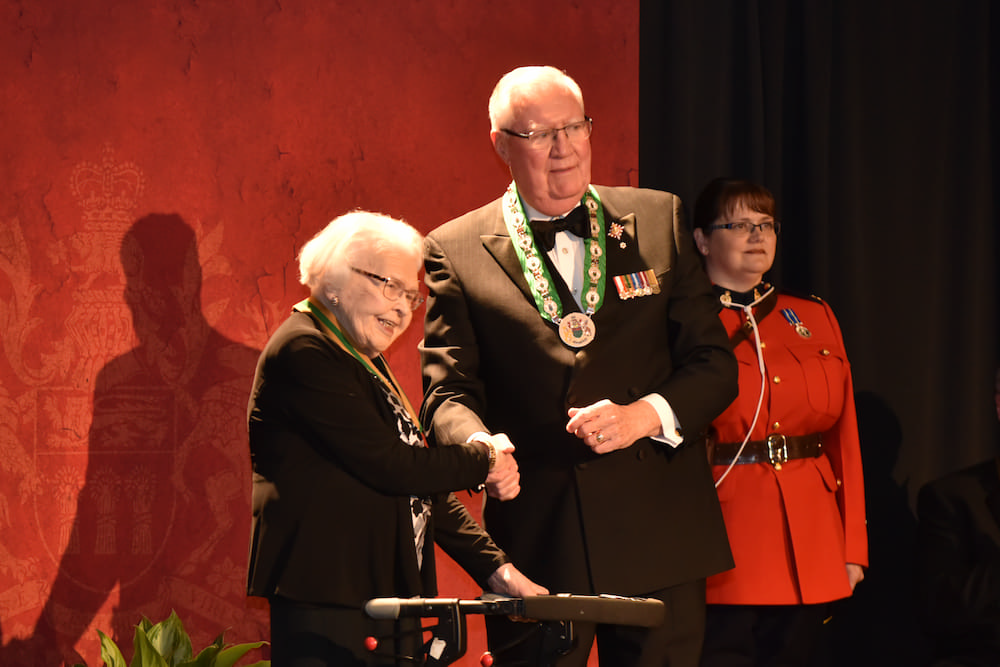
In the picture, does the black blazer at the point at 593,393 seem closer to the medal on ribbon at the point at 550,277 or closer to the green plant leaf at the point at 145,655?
the medal on ribbon at the point at 550,277

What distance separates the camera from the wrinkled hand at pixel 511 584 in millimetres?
2104

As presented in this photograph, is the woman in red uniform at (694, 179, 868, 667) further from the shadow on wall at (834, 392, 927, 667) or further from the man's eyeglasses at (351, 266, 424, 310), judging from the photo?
the man's eyeglasses at (351, 266, 424, 310)

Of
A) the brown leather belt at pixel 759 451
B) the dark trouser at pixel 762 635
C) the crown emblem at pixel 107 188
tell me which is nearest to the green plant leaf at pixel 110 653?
the crown emblem at pixel 107 188

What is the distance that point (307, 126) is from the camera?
3420mm

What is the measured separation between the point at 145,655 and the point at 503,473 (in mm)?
1543

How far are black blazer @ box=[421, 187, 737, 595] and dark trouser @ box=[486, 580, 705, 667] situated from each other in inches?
2.4

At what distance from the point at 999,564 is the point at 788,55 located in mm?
1755

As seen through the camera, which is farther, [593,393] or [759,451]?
[759,451]

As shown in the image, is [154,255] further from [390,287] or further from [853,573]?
[853,573]

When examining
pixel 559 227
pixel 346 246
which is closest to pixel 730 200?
pixel 559 227

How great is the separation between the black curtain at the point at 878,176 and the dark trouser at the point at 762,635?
0.78 metres

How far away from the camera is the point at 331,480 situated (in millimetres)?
2049

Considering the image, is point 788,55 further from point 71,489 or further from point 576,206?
point 71,489

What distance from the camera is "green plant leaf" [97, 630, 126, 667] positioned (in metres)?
3.13
